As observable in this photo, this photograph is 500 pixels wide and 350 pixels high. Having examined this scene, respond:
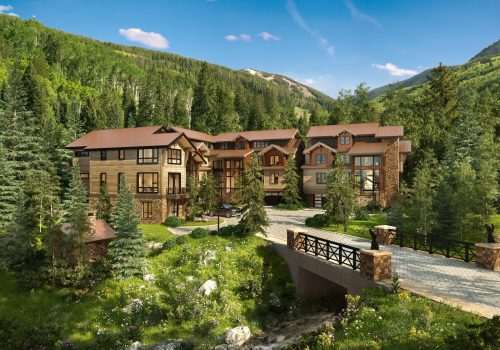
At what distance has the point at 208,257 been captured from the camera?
88.0 ft

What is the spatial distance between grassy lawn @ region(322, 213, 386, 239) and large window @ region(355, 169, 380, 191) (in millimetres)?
7253

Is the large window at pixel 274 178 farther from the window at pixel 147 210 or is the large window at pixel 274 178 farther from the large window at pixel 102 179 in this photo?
the large window at pixel 102 179

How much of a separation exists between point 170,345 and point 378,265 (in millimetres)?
11837

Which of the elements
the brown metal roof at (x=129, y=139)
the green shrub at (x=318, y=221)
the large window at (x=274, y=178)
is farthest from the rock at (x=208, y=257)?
the large window at (x=274, y=178)

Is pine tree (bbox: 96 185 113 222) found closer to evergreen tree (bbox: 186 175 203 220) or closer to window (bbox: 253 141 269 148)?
evergreen tree (bbox: 186 175 203 220)

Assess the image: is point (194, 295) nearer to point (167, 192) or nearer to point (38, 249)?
point (38, 249)

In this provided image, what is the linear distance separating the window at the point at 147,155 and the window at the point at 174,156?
5.24ft

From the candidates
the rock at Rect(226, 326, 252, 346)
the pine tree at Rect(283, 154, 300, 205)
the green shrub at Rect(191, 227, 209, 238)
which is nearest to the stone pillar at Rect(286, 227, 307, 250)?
the rock at Rect(226, 326, 252, 346)

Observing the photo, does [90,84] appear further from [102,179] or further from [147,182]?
[147,182]

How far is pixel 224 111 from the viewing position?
285 ft

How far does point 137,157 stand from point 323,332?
3289cm

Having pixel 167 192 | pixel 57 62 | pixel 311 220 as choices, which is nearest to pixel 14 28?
pixel 57 62

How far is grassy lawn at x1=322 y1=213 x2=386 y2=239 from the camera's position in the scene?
32200mm

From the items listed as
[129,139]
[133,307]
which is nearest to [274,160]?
[129,139]
